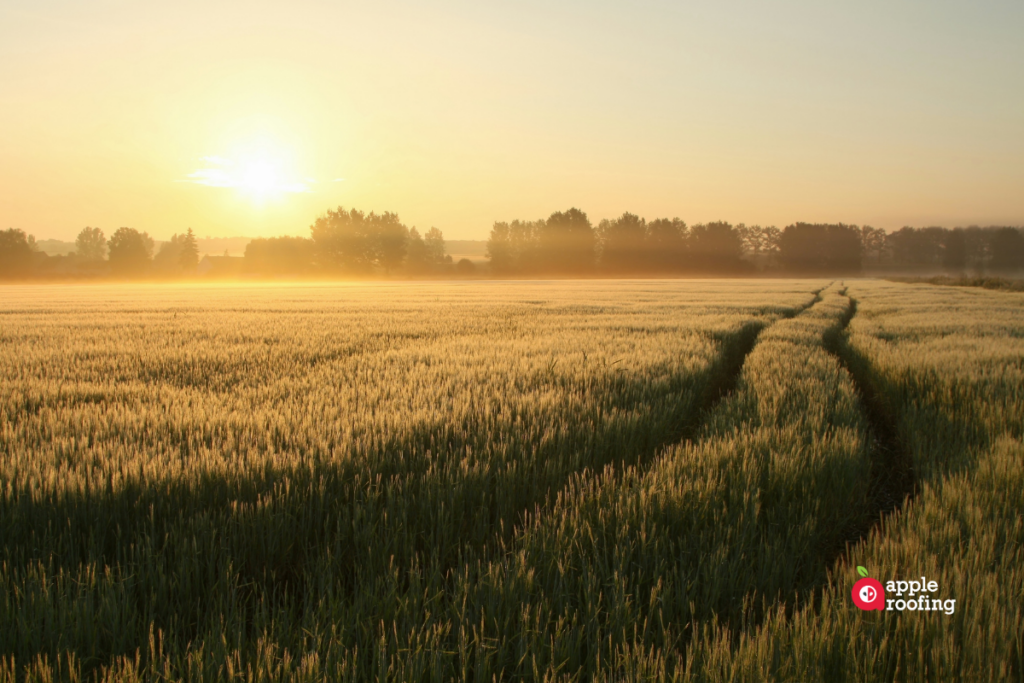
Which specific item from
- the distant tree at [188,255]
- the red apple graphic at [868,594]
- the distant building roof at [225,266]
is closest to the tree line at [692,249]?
the distant building roof at [225,266]

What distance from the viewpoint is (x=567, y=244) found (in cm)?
9900

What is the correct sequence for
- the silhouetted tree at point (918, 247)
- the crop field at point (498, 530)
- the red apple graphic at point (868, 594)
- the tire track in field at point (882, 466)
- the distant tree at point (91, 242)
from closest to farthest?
1. the crop field at point (498, 530)
2. the red apple graphic at point (868, 594)
3. the tire track in field at point (882, 466)
4. the silhouetted tree at point (918, 247)
5. the distant tree at point (91, 242)

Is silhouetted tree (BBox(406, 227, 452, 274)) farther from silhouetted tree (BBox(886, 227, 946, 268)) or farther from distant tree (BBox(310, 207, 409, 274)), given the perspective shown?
silhouetted tree (BBox(886, 227, 946, 268))

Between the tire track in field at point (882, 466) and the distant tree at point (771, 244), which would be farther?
the distant tree at point (771, 244)

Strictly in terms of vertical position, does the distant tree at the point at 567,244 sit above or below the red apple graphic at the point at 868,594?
above

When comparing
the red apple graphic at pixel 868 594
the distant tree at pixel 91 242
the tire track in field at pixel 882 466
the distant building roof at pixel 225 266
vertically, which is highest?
the distant tree at pixel 91 242

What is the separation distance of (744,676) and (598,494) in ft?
4.11

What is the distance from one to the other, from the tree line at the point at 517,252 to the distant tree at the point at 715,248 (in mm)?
203

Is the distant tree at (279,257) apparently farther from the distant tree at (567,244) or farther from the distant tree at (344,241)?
the distant tree at (567,244)

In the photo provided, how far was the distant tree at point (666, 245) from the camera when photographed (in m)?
102

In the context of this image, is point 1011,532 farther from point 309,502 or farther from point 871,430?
point 309,502

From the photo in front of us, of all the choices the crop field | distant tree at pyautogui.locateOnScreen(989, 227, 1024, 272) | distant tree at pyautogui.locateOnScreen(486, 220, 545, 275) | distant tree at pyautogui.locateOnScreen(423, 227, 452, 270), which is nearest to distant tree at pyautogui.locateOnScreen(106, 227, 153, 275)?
distant tree at pyautogui.locateOnScreen(423, 227, 452, 270)

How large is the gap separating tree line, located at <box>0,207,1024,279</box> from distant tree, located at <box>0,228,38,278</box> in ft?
0.45

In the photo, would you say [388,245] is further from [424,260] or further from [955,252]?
[955,252]
